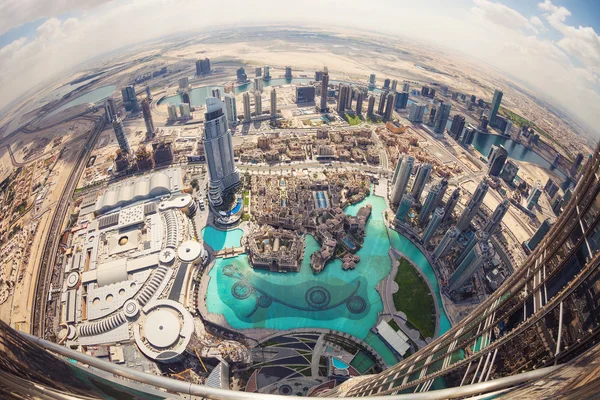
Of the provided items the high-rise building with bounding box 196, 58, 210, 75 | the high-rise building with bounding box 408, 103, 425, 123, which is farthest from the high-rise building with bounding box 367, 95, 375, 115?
the high-rise building with bounding box 196, 58, 210, 75

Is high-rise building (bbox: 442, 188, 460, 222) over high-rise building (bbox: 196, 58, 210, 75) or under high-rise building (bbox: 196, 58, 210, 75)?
under

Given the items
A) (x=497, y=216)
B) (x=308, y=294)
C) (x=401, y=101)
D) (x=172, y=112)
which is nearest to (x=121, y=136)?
(x=172, y=112)

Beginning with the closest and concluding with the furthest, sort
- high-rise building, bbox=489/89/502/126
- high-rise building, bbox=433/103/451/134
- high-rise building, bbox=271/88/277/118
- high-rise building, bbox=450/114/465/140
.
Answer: high-rise building, bbox=450/114/465/140, high-rise building, bbox=433/103/451/134, high-rise building, bbox=271/88/277/118, high-rise building, bbox=489/89/502/126

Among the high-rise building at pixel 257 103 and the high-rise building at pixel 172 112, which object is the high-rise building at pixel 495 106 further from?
the high-rise building at pixel 172 112

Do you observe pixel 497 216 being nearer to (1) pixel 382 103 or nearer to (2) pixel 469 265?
(2) pixel 469 265

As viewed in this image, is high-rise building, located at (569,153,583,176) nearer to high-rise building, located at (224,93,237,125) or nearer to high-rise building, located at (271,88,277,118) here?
high-rise building, located at (271,88,277,118)

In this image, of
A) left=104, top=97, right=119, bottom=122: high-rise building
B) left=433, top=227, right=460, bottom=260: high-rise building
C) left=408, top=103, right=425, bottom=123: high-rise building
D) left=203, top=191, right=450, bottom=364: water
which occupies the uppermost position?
left=408, top=103, right=425, bottom=123: high-rise building

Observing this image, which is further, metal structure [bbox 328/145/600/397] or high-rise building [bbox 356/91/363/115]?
high-rise building [bbox 356/91/363/115]
